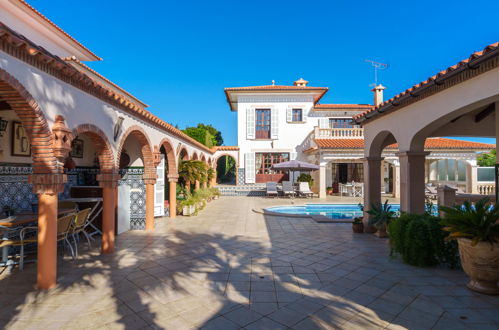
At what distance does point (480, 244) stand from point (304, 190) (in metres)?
12.9

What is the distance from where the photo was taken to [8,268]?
4551 millimetres

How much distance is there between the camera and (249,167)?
21500mm

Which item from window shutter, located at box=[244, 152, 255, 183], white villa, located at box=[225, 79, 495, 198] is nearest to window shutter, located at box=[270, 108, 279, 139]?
white villa, located at box=[225, 79, 495, 198]

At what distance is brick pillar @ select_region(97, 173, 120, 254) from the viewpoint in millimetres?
5598

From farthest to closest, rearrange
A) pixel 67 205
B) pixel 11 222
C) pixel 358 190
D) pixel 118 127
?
1. pixel 358 190
2. pixel 67 205
3. pixel 118 127
4. pixel 11 222

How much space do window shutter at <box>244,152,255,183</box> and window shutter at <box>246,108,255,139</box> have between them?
58.2 inches

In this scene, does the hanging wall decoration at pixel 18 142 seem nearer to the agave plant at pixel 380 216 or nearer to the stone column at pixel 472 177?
the agave plant at pixel 380 216

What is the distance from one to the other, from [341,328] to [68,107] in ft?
16.5

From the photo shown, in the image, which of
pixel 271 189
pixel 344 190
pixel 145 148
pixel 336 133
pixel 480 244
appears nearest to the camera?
pixel 480 244

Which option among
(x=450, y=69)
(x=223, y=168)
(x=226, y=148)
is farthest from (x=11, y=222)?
(x=223, y=168)

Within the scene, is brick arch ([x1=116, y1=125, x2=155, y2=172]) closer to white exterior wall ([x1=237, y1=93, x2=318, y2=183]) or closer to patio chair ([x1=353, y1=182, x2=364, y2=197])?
patio chair ([x1=353, y1=182, x2=364, y2=197])

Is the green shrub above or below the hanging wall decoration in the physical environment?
below

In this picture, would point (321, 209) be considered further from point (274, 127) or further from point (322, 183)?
point (274, 127)

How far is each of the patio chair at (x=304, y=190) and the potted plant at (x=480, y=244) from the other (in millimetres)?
12332
